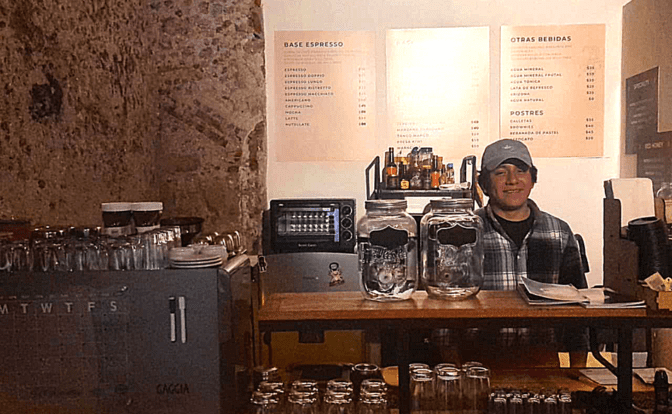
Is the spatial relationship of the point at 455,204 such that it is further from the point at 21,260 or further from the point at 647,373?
the point at 21,260

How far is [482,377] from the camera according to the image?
5.08ft

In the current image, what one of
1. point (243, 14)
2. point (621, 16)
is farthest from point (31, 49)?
point (621, 16)

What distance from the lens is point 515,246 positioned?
301 cm

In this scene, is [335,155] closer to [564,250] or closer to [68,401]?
[564,250]

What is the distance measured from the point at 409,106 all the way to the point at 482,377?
2.84m

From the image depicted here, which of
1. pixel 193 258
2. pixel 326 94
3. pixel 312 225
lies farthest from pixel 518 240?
pixel 193 258

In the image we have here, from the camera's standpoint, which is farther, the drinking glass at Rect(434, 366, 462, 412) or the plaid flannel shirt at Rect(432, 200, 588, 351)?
the plaid flannel shirt at Rect(432, 200, 588, 351)

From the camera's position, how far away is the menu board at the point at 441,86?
4.16m

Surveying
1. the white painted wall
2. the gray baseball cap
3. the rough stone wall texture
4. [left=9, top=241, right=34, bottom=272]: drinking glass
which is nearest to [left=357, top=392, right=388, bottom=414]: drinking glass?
A: [left=9, top=241, right=34, bottom=272]: drinking glass

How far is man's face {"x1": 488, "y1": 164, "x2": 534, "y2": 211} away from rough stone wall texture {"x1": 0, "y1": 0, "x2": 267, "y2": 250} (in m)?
1.35

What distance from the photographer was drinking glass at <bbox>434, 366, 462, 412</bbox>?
5.06 feet

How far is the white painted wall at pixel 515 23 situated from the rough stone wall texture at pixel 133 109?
41 cm

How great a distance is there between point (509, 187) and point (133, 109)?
6.57ft

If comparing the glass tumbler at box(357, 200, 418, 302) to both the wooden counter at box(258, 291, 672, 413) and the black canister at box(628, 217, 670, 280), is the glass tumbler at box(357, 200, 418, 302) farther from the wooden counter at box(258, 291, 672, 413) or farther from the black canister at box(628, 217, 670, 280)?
the black canister at box(628, 217, 670, 280)
